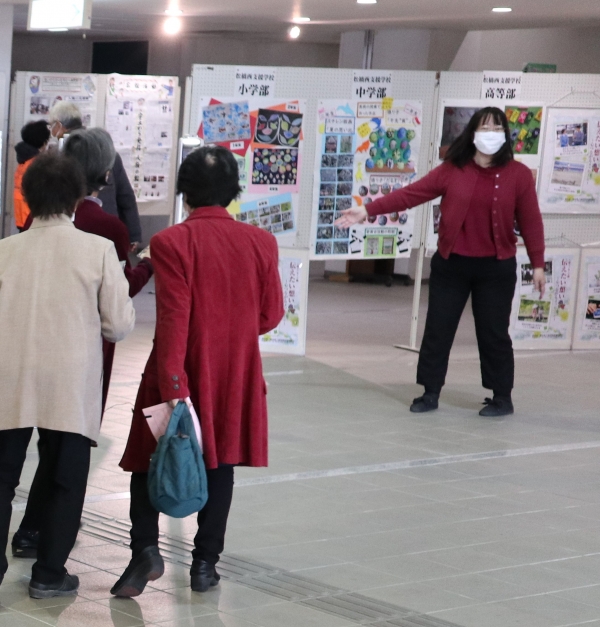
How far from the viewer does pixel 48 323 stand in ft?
10.4

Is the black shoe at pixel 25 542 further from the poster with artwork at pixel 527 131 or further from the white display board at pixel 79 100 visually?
the white display board at pixel 79 100

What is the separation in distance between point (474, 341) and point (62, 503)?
21.2ft

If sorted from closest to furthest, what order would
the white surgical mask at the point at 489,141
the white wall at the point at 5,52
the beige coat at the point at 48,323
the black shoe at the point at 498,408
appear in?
the beige coat at the point at 48,323 < the white surgical mask at the point at 489,141 < the black shoe at the point at 498,408 < the white wall at the point at 5,52

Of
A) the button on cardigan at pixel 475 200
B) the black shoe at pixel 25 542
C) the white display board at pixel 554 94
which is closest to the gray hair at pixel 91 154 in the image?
the black shoe at pixel 25 542

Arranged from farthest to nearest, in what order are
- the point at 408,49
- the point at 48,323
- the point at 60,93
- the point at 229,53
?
the point at 229,53 < the point at 408,49 < the point at 60,93 < the point at 48,323

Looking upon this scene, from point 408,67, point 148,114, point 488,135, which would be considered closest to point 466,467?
point 488,135

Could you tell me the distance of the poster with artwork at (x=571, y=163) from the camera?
322 inches

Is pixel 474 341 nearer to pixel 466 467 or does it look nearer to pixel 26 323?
pixel 466 467

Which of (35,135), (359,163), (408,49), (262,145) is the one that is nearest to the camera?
(35,135)

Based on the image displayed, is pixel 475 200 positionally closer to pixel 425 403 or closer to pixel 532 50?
pixel 425 403

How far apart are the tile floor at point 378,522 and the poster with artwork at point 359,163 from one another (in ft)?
3.65

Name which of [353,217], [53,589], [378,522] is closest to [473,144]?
[353,217]

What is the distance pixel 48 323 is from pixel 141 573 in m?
0.76

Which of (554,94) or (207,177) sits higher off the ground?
(554,94)
